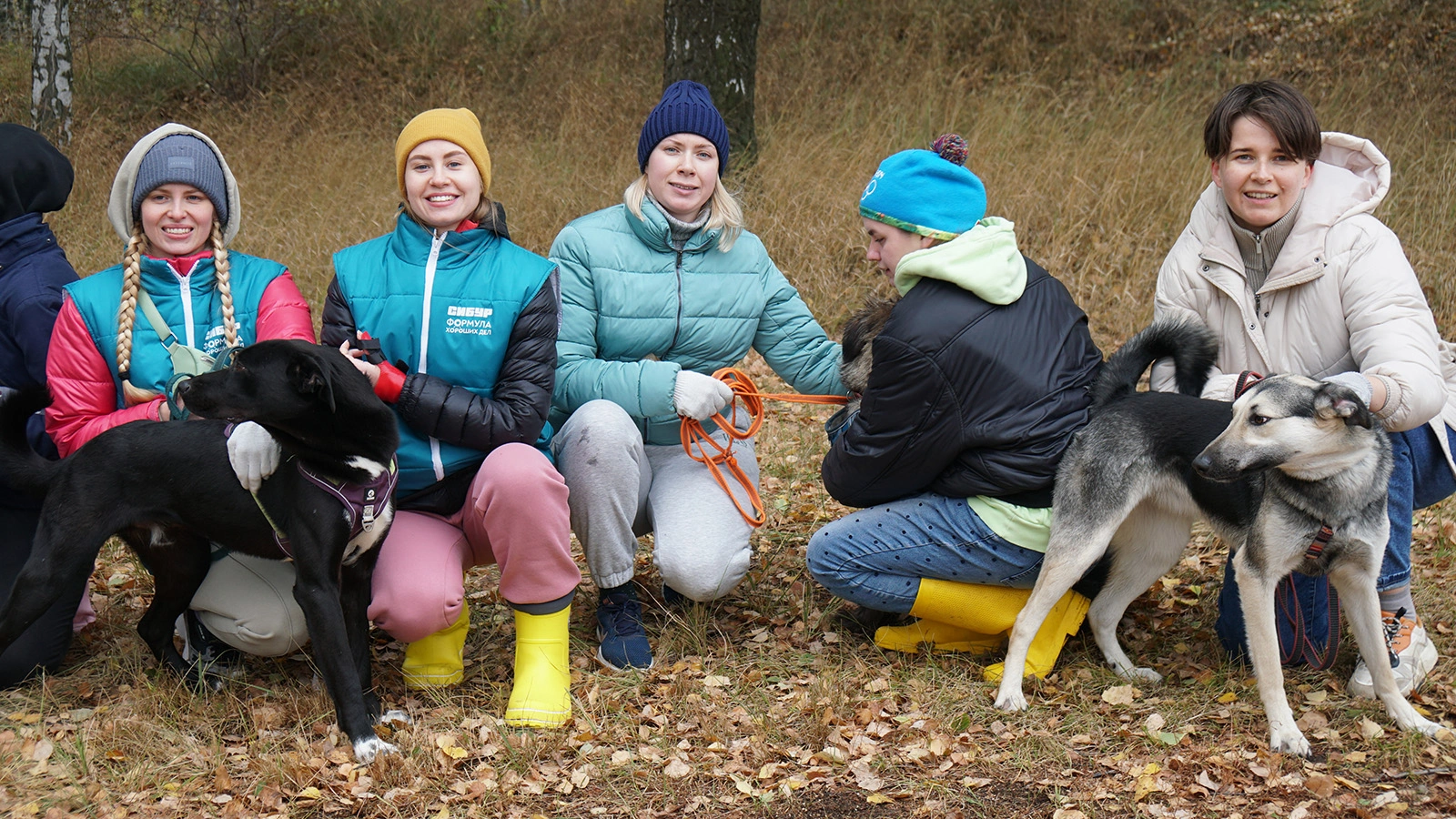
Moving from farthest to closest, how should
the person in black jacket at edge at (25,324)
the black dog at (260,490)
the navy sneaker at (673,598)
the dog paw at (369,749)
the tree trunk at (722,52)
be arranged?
the tree trunk at (722,52) < the navy sneaker at (673,598) < the person in black jacket at edge at (25,324) < the dog paw at (369,749) < the black dog at (260,490)

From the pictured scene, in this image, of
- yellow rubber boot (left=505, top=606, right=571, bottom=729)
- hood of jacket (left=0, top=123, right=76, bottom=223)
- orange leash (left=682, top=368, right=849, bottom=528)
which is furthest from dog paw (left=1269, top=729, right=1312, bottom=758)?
hood of jacket (left=0, top=123, right=76, bottom=223)

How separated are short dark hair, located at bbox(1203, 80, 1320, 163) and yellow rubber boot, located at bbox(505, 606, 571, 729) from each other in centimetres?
257

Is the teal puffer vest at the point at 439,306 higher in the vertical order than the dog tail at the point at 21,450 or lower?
higher

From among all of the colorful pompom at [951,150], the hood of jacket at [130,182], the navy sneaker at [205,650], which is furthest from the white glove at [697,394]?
the navy sneaker at [205,650]

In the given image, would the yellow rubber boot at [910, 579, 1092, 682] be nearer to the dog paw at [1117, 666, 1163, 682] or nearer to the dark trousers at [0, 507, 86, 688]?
the dog paw at [1117, 666, 1163, 682]

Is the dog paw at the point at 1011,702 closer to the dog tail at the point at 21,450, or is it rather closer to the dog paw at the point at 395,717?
the dog paw at the point at 395,717

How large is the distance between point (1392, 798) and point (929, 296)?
1.79 meters

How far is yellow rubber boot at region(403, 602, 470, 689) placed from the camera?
349 cm

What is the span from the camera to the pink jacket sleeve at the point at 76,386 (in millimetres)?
3279

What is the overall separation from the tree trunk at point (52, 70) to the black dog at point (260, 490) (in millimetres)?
9558

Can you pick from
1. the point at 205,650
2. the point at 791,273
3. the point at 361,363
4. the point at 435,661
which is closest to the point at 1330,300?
the point at 361,363

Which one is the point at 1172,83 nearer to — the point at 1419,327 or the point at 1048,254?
the point at 1048,254

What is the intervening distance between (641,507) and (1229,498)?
1.90 meters

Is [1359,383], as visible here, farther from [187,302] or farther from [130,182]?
[130,182]
